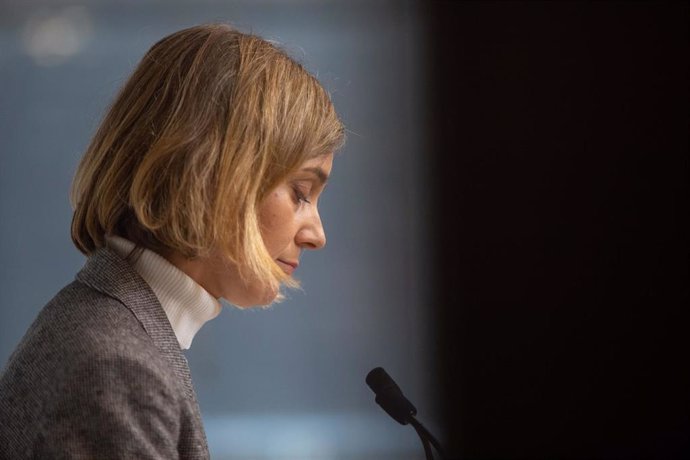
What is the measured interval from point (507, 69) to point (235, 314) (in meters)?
0.71

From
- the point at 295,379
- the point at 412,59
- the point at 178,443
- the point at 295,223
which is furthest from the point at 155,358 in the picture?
the point at 412,59

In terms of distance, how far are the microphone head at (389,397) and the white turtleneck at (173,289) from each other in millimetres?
220

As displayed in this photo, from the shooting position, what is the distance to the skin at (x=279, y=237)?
Result: 2.55 feet

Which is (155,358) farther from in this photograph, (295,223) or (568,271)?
(568,271)

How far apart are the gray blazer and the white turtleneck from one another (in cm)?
2

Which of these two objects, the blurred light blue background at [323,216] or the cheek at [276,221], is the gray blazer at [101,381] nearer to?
the cheek at [276,221]

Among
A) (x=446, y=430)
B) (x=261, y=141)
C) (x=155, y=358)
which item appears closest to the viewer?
(x=155, y=358)

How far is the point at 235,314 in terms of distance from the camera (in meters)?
1.69

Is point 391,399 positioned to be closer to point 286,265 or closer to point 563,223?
point 286,265

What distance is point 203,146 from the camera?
29.0 inches

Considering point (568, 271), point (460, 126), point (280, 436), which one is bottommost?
point (280, 436)

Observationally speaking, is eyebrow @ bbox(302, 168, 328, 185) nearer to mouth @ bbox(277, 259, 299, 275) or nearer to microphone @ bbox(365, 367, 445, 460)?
mouth @ bbox(277, 259, 299, 275)

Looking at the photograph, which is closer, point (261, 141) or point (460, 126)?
point (261, 141)

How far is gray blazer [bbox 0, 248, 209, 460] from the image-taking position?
0.60m
